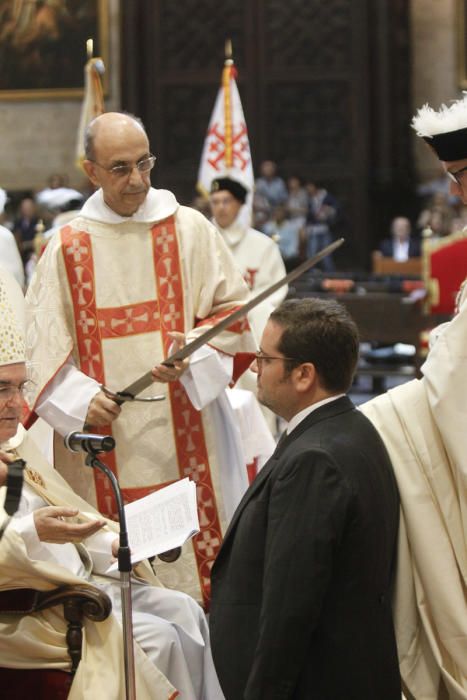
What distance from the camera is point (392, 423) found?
123 inches

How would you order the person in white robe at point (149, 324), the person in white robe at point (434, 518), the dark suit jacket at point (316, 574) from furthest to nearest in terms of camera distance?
the person in white robe at point (149, 324) < the person in white robe at point (434, 518) < the dark suit jacket at point (316, 574)

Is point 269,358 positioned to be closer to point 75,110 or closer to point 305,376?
point 305,376

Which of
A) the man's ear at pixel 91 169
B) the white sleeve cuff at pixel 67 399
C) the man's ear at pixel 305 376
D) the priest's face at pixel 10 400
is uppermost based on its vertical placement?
the man's ear at pixel 91 169

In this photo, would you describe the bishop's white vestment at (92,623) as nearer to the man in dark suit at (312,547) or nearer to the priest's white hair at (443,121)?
the man in dark suit at (312,547)

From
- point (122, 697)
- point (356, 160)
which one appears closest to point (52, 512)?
point (122, 697)

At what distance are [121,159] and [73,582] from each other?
61.8 inches

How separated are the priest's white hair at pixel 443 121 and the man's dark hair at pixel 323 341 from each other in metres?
0.59

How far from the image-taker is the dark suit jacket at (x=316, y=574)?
2854 millimetres

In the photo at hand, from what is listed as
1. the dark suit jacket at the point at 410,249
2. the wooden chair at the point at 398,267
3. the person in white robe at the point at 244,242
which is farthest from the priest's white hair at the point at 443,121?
the dark suit jacket at the point at 410,249

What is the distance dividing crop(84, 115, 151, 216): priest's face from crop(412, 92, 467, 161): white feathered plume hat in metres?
1.23

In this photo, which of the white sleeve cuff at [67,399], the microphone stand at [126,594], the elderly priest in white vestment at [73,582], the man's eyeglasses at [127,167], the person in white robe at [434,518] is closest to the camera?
the person in white robe at [434,518]

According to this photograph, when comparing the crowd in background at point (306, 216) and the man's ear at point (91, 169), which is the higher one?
the man's ear at point (91, 169)

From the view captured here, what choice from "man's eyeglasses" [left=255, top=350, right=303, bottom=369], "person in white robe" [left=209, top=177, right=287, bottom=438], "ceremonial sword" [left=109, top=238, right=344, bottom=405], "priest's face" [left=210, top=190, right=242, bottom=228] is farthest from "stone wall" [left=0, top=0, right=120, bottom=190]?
"man's eyeglasses" [left=255, top=350, right=303, bottom=369]

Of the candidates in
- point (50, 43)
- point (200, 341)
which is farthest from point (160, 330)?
point (50, 43)
